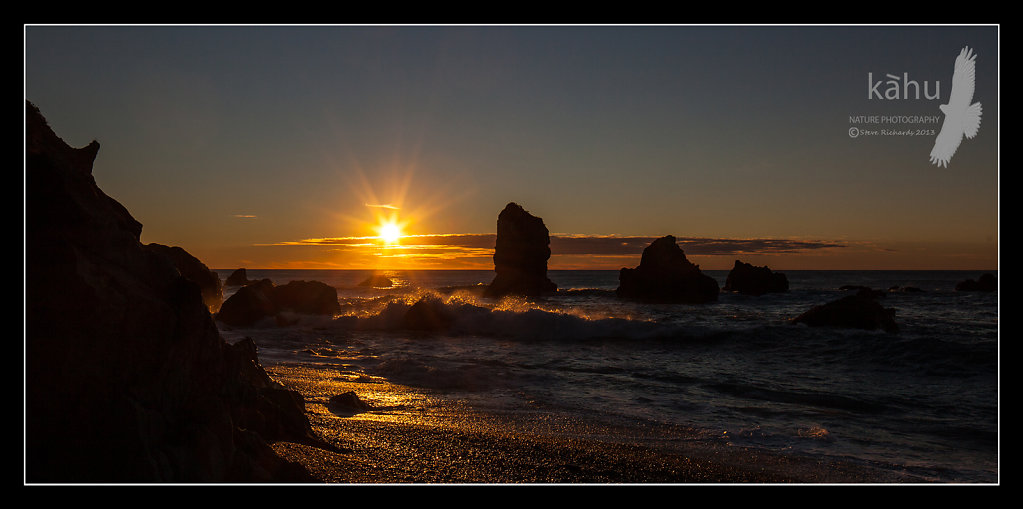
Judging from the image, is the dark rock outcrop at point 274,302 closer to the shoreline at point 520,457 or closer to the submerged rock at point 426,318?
the submerged rock at point 426,318

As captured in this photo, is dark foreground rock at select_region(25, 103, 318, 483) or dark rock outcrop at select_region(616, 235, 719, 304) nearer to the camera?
dark foreground rock at select_region(25, 103, 318, 483)

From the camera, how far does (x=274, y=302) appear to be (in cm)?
2712

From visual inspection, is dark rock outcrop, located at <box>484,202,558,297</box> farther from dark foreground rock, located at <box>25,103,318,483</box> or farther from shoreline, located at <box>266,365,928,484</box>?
dark foreground rock, located at <box>25,103,318,483</box>

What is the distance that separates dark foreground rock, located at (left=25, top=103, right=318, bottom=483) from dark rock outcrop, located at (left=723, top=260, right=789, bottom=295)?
177 feet

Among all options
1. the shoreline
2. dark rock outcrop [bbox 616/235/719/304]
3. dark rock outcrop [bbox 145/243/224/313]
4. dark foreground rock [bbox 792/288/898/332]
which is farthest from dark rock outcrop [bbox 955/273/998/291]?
dark rock outcrop [bbox 145/243/224/313]

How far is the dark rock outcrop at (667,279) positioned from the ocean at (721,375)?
1999 cm

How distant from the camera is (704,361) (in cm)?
1573

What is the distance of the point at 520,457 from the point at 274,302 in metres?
23.4

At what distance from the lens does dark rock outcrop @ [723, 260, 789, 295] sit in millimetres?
53094

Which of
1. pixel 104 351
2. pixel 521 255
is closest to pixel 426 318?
pixel 104 351

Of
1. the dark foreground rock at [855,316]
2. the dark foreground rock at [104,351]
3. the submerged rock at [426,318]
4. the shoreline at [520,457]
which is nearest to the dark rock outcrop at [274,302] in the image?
the submerged rock at [426,318]

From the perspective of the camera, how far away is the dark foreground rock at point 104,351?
350 centimetres
